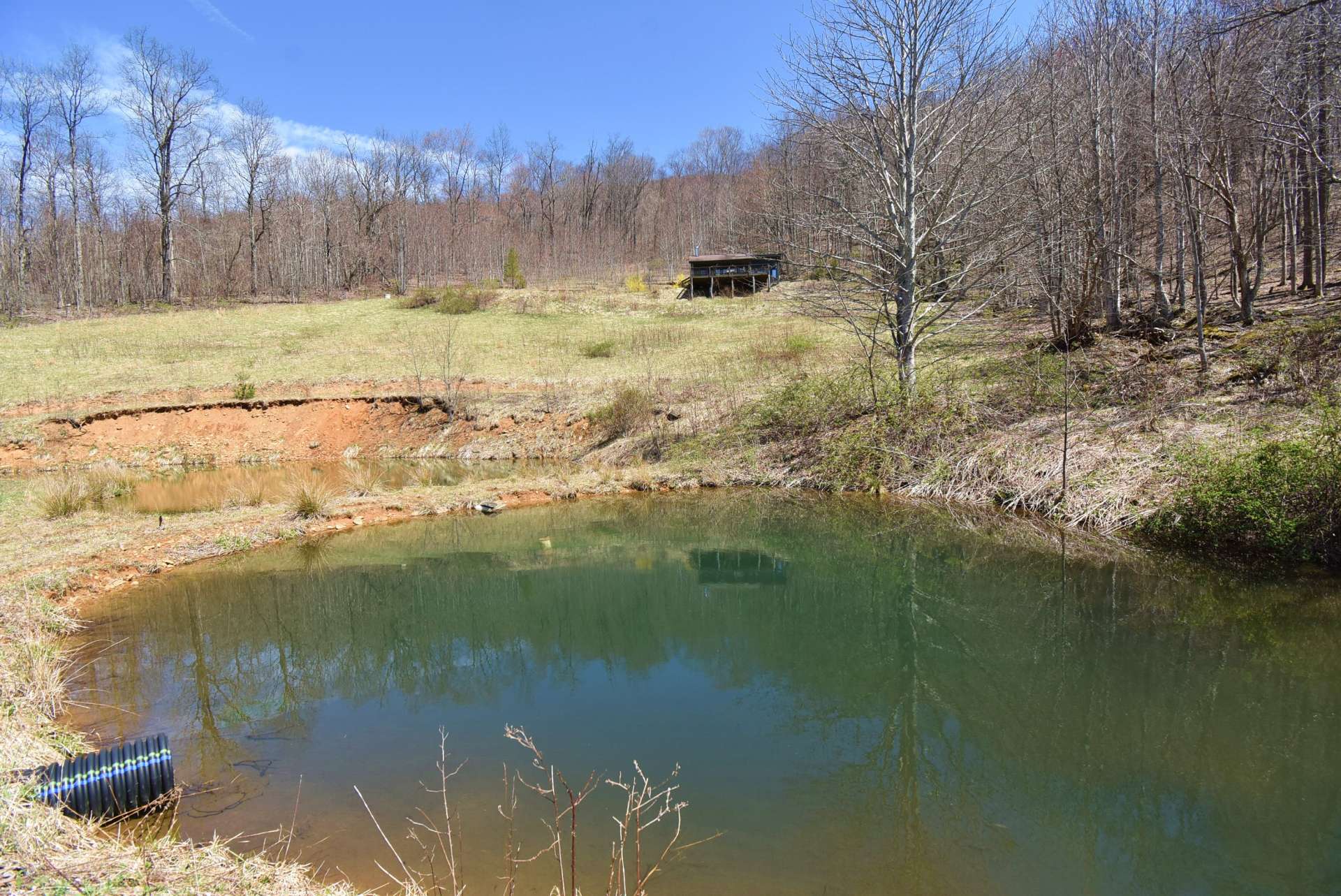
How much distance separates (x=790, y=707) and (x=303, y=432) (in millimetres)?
21529

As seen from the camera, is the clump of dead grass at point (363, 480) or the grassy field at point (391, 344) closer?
the clump of dead grass at point (363, 480)

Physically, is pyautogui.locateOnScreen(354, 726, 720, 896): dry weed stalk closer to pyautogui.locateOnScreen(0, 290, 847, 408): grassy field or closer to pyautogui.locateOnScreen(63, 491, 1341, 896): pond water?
pyautogui.locateOnScreen(63, 491, 1341, 896): pond water

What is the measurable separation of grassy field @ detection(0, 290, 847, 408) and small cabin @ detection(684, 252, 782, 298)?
3.24 meters

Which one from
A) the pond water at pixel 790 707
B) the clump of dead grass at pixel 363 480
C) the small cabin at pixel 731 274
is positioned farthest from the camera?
the small cabin at pixel 731 274

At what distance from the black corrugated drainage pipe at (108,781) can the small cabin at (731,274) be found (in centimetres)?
4174

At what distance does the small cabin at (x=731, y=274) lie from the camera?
149 ft

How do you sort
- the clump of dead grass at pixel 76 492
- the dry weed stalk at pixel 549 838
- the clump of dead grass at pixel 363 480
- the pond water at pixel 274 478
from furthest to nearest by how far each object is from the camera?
1. the pond water at pixel 274 478
2. the clump of dead grass at pixel 363 480
3. the clump of dead grass at pixel 76 492
4. the dry weed stalk at pixel 549 838

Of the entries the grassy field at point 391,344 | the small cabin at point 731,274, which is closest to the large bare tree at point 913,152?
the grassy field at point 391,344

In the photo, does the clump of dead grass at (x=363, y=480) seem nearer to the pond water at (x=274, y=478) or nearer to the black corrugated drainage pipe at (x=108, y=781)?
the pond water at (x=274, y=478)

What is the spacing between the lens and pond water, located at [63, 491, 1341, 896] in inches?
187

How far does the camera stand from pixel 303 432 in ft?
78.8

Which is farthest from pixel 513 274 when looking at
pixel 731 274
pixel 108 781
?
pixel 108 781

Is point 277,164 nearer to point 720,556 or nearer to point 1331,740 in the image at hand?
point 720,556

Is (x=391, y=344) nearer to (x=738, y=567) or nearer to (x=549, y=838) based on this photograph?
(x=738, y=567)
